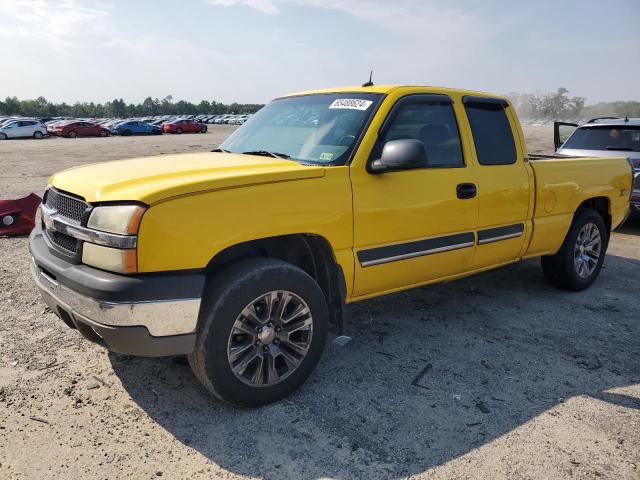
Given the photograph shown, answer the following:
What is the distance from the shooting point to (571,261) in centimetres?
529

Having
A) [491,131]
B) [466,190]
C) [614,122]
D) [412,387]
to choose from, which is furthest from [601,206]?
[614,122]

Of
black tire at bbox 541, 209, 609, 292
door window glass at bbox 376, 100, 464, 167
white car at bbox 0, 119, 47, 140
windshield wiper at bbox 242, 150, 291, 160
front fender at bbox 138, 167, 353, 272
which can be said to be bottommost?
black tire at bbox 541, 209, 609, 292

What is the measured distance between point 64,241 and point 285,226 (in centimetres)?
131

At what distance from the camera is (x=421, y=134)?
397 cm

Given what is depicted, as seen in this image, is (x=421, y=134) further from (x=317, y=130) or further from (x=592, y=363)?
(x=592, y=363)

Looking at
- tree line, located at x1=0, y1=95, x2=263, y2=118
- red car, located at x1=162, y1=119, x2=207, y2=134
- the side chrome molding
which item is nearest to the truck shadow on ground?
the side chrome molding

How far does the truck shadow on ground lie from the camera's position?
2.79 meters

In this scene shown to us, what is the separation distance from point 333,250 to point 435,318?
5.62 feet

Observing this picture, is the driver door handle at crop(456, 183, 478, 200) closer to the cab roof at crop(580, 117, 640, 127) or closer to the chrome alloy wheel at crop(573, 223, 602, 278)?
the chrome alloy wheel at crop(573, 223, 602, 278)

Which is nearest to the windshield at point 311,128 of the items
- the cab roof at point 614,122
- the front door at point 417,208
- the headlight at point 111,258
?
the front door at point 417,208

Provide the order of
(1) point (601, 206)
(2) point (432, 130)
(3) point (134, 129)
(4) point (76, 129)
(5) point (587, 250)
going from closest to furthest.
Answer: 1. (2) point (432, 130)
2. (5) point (587, 250)
3. (1) point (601, 206)
4. (4) point (76, 129)
5. (3) point (134, 129)

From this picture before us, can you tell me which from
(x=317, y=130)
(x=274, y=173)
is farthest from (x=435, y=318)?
Result: (x=274, y=173)

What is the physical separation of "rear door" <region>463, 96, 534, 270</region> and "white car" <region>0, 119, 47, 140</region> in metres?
42.4

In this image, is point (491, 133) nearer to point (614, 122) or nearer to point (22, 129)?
point (614, 122)
